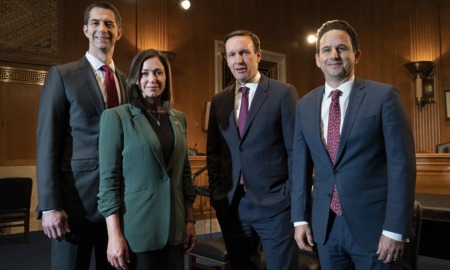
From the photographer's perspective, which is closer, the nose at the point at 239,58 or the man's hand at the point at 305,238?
the man's hand at the point at 305,238

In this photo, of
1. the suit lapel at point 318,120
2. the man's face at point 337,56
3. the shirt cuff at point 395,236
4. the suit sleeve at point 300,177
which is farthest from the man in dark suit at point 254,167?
the shirt cuff at point 395,236

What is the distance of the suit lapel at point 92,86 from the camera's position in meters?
1.98

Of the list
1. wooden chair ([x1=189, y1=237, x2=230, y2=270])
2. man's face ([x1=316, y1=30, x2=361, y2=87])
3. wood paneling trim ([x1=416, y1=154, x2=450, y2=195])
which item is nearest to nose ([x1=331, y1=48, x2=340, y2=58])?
man's face ([x1=316, y1=30, x2=361, y2=87])

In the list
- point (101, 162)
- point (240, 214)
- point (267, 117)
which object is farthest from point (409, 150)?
point (101, 162)

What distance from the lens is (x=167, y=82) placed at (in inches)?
79.0

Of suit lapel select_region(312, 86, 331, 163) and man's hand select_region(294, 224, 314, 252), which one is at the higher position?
suit lapel select_region(312, 86, 331, 163)

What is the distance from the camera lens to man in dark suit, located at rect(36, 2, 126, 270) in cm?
189

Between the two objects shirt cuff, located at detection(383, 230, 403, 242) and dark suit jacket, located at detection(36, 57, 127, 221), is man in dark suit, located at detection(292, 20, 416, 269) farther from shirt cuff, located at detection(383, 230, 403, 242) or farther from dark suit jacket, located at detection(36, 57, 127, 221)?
dark suit jacket, located at detection(36, 57, 127, 221)

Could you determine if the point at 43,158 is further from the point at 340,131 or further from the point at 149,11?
the point at 149,11

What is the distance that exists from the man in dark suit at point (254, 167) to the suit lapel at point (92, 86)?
66 cm

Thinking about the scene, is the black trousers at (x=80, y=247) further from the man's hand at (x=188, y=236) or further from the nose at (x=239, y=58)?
the nose at (x=239, y=58)

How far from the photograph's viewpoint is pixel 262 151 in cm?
218

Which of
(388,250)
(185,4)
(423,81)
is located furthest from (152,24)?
(388,250)

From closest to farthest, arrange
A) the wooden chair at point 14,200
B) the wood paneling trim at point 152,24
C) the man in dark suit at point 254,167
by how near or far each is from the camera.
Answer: the man in dark suit at point 254,167
the wooden chair at point 14,200
the wood paneling trim at point 152,24
